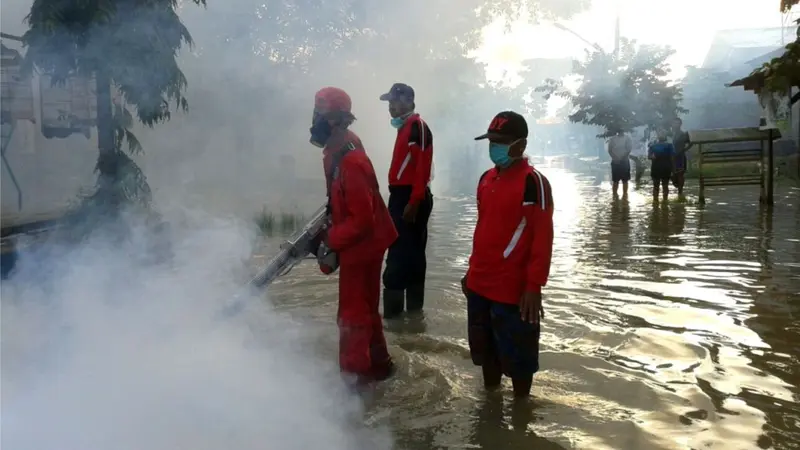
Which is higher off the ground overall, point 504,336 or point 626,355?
point 504,336

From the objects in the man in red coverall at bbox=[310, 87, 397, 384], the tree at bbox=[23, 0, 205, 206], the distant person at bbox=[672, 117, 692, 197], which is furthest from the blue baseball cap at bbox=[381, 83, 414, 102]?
the distant person at bbox=[672, 117, 692, 197]

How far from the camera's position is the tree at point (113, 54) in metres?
5.27

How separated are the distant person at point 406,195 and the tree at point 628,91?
566 inches

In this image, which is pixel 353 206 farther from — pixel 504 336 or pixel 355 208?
pixel 504 336

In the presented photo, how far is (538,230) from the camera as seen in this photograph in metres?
3.11

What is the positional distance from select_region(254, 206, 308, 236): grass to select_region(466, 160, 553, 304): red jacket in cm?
632

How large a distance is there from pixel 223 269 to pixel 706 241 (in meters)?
5.80

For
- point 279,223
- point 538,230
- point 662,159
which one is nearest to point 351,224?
point 538,230

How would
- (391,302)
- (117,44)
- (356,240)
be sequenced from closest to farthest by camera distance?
(356,240) → (391,302) → (117,44)

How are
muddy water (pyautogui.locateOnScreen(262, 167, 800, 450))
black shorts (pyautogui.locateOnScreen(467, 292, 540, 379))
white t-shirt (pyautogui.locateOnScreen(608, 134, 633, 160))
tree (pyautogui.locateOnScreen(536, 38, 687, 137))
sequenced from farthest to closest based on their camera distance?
tree (pyautogui.locateOnScreen(536, 38, 687, 137)), white t-shirt (pyautogui.locateOnScreen(608, 134, 633, 160)), black shorts (pyautogui.locateOnScreen(467, 292, 540, 379)), muddy water (pyautogui.locateOnScreen(262, 167, 800, 450))

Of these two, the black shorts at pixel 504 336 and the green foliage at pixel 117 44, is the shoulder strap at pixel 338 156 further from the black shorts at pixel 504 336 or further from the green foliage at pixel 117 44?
the green foliage at pixel 117 44

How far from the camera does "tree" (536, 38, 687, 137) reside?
1825cm

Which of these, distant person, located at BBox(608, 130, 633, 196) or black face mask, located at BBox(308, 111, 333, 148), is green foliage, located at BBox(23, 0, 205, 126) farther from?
distant person, located at BBox(608, 130, 633, 196)

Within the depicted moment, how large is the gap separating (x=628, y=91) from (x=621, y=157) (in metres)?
4.40
